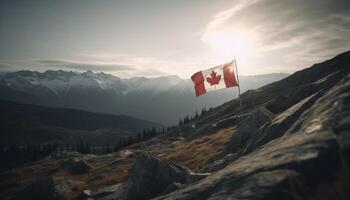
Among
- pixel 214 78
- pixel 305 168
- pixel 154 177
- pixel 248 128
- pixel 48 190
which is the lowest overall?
pixel 48 190

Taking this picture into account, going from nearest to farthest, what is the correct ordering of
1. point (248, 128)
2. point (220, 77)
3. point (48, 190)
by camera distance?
point (248, 128), point (220, 77), point (48, 190)

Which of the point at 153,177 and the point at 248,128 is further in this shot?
the point at 248,128

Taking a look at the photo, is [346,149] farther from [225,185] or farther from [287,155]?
[225,185]

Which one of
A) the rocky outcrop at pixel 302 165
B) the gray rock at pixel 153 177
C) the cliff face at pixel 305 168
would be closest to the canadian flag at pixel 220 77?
the gray rock at pixel 153 177

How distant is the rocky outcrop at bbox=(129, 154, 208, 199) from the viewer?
1352 inches

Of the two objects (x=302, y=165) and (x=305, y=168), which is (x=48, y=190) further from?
(x=305, y=168)

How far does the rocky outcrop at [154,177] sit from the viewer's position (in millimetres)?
34344

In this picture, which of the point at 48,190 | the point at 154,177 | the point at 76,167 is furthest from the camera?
the point at 76,167

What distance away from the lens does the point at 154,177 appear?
3528 cm

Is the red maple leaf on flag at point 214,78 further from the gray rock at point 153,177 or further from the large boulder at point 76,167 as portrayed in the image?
the large boulder at point 76,167

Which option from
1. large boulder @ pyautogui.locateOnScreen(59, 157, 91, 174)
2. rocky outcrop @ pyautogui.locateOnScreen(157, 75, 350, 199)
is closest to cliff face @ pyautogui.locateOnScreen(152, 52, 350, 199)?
rocky outcrop @ pyautogui.locateOnScreen(157, 75, 350, 199)

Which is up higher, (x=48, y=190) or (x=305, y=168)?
(x=305, y=168)

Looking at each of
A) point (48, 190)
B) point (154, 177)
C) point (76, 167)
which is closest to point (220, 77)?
point (154, 177)

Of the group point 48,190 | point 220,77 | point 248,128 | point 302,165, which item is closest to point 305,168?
point 302,165
